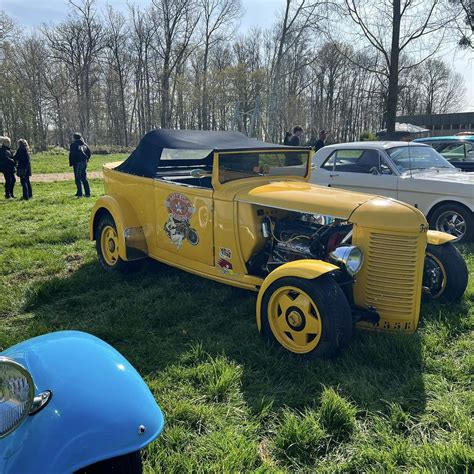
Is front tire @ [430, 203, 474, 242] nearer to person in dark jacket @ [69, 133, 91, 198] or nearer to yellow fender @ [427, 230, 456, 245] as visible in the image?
yellow fender @ [427, 230, 456, 245]

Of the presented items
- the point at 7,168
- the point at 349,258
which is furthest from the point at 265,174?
the point at 7,168

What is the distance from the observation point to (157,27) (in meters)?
40.9

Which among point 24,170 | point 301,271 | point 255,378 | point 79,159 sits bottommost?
point 255,378

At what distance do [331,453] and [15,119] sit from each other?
3496 centimetres

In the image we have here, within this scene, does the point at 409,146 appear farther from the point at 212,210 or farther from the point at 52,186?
the point at 52,186

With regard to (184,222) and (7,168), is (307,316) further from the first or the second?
(7,168)

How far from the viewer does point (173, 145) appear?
5156 mm

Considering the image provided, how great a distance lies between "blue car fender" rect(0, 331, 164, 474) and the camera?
1.68m

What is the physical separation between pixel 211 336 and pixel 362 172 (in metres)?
5.35

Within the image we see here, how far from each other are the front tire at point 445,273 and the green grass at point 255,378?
0.50 feet

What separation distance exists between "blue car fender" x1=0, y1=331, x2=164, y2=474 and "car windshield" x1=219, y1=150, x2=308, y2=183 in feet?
9.57

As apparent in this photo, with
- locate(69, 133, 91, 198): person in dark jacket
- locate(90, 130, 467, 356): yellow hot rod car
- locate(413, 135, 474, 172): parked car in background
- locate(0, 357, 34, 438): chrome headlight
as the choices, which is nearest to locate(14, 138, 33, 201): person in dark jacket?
locate(69, 133, 91, 198): person in dark jacket

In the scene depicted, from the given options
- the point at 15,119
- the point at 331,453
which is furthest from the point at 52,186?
the point at 15,119

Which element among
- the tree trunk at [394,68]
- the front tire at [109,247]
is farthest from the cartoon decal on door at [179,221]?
the tree trunk at [394,68]
